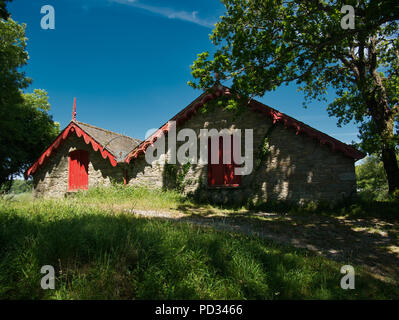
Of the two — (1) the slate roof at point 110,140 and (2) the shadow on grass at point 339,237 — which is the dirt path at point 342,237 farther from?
(1) the slate roof at point 110,140

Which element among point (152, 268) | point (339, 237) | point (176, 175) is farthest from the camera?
point (176, 175)

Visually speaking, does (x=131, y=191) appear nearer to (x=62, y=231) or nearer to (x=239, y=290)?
(x=62, y=231)

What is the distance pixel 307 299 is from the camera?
267 centimetres

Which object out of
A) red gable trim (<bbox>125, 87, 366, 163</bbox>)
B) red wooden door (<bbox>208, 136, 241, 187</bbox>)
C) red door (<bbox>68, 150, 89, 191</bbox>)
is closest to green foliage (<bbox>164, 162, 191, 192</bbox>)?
red wooden door (<bbox>208, 136, 241, 187</bbox>)

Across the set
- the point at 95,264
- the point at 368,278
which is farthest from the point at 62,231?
the point at 368,278

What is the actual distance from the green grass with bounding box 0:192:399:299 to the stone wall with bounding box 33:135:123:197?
8131 mm

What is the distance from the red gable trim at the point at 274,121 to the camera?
8.22 metres

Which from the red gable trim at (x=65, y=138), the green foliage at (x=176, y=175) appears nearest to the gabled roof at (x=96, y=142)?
the red gable trim at (x=65, y=138)

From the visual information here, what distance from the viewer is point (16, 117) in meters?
15.9

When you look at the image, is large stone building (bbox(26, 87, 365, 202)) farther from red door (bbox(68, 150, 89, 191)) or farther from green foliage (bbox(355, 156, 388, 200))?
green foliage (bbox(355, 156, 388, 200))

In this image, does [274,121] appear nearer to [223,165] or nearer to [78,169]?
[223,165]

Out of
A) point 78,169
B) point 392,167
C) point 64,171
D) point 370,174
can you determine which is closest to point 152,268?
point 392,167

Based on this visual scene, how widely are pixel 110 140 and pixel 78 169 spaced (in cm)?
250

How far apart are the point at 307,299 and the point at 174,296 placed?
169 cm
